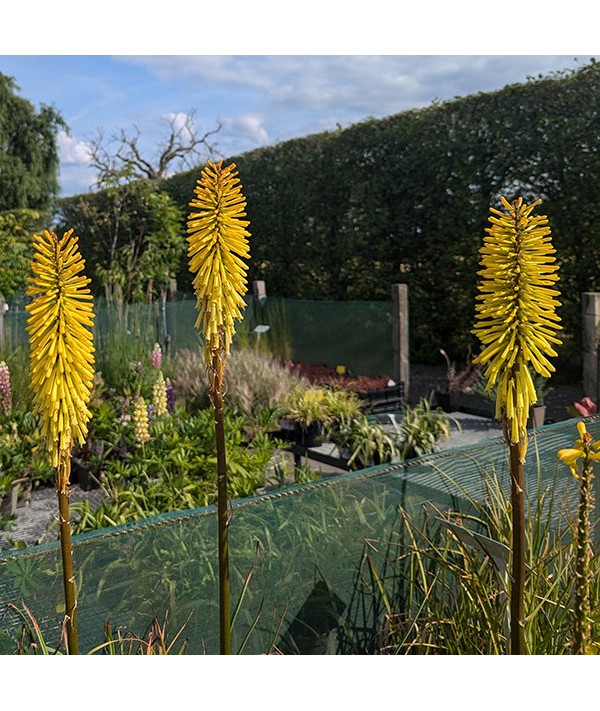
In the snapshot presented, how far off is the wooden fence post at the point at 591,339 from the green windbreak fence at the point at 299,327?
2.64m

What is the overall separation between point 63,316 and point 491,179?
821 cm

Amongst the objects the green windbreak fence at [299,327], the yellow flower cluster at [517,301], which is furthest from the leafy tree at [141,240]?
the yellow flower cluster at [517,301]

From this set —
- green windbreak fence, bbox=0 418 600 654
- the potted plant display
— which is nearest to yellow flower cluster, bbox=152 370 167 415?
the potted plant display

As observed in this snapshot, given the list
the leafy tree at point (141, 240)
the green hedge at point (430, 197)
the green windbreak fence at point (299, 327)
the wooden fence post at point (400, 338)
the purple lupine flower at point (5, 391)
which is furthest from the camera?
the leafy tree at point (141, 240)

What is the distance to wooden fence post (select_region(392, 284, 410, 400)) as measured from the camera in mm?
8023

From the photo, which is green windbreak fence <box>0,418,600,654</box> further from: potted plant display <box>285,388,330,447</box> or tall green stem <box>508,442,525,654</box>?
potted plant display <box>285,388,330,447</box>

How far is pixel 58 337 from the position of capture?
1420 millimetres

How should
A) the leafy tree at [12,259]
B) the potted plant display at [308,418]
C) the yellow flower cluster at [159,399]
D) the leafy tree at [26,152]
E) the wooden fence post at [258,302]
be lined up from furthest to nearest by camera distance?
the leafy tree at [26,152]
the leafy tree at [12,259]
the wooden fence post at [258,302]
the potted plant display at [308,418]
the yellow flower cluster at [159,399]

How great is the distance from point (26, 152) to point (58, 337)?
22.1 metres

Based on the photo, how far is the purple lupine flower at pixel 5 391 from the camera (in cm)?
559

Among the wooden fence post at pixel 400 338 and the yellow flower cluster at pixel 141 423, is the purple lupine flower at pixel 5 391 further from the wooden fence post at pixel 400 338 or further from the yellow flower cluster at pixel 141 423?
the wooden fence post at pixel 400 338

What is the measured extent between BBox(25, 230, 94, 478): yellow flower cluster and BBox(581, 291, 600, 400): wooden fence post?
5616mm

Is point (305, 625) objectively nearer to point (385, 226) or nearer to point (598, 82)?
point (598, 82)

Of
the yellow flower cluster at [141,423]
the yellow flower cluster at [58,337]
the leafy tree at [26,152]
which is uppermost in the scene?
the leafy tree at [26,152]
